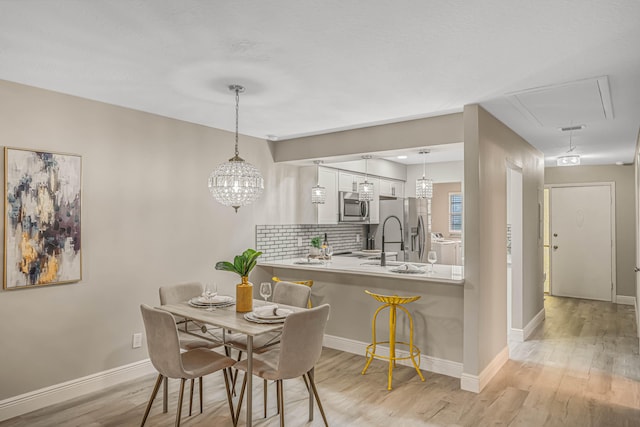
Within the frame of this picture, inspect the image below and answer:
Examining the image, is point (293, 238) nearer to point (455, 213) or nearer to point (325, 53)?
point (325, 53)

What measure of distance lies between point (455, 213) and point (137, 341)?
6373 millimetres

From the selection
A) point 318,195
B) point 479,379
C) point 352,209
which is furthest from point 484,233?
point 352,209

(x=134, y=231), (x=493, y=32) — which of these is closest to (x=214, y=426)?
(x=134, y=231)

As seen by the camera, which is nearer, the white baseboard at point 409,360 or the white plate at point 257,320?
the white plate at point 257,320

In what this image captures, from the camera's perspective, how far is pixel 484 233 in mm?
3576

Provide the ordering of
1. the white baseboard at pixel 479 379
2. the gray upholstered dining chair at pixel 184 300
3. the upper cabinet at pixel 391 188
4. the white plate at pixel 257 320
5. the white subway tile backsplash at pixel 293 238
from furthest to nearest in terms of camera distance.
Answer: the upper cabinet at pixel 391 188
the white subway tile backsplash at pixel 293 238
the white baseboard at pixel 479 379
the gray upholstered dining chair at pixel 184 300
the white plate at pixel 257 320

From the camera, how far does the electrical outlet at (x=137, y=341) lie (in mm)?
3652

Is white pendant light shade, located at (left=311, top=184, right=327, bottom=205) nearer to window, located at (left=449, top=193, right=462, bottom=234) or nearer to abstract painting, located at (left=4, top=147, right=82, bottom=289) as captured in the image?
abstract painting, located at (left=4, top=147, right=82, bottom=289)

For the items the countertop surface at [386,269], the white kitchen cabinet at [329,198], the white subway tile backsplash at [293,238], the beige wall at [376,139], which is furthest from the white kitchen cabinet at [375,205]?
the beige wall at [376,139]

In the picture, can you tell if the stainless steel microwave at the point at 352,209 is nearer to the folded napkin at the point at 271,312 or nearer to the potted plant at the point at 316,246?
the potted plant at the point at 316,246

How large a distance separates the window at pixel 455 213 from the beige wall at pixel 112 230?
16.8 feet

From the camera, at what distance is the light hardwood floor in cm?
289

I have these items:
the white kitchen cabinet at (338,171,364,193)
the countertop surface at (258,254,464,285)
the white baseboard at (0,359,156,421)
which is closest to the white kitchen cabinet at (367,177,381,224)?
the white kitchen cabinet at (338,171,364,193)

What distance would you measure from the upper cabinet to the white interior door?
9.27 ft
